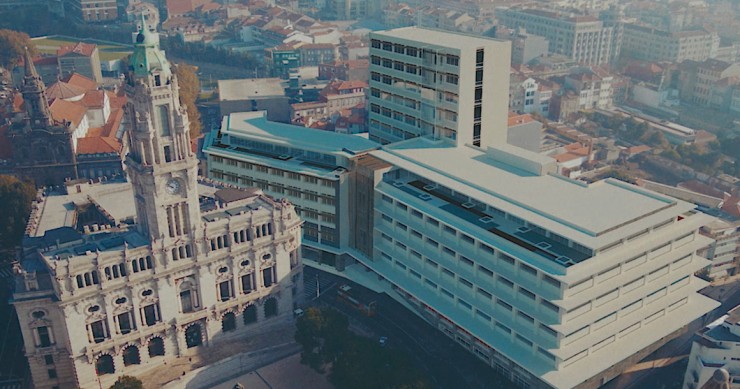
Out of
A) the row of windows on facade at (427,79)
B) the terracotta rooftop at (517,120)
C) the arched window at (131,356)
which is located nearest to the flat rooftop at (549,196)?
the row of windows on facade at (427,79)

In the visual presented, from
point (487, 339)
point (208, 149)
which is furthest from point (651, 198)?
point (208, 149)

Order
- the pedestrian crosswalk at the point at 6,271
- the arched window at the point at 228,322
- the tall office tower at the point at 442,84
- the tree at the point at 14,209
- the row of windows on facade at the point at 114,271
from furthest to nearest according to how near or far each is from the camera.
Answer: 1. the tree at the point at 14,209
2. the pedestrian crosswalk at the point at 6,271
3. the tall office tower at the point at 442,84
4. the arched window at the point at 228,322
5. the row of windows on facade at the point at 114,271

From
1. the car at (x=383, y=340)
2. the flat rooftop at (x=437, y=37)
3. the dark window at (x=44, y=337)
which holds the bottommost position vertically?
the car at (x=383, y=340)

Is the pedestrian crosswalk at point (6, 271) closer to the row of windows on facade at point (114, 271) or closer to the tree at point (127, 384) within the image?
the row of windows on facade at point (114, 271)

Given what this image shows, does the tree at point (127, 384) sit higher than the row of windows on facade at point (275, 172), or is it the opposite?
the row of windows on facade at point (275, 172)

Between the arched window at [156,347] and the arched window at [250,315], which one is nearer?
the arched window at [156,347]
